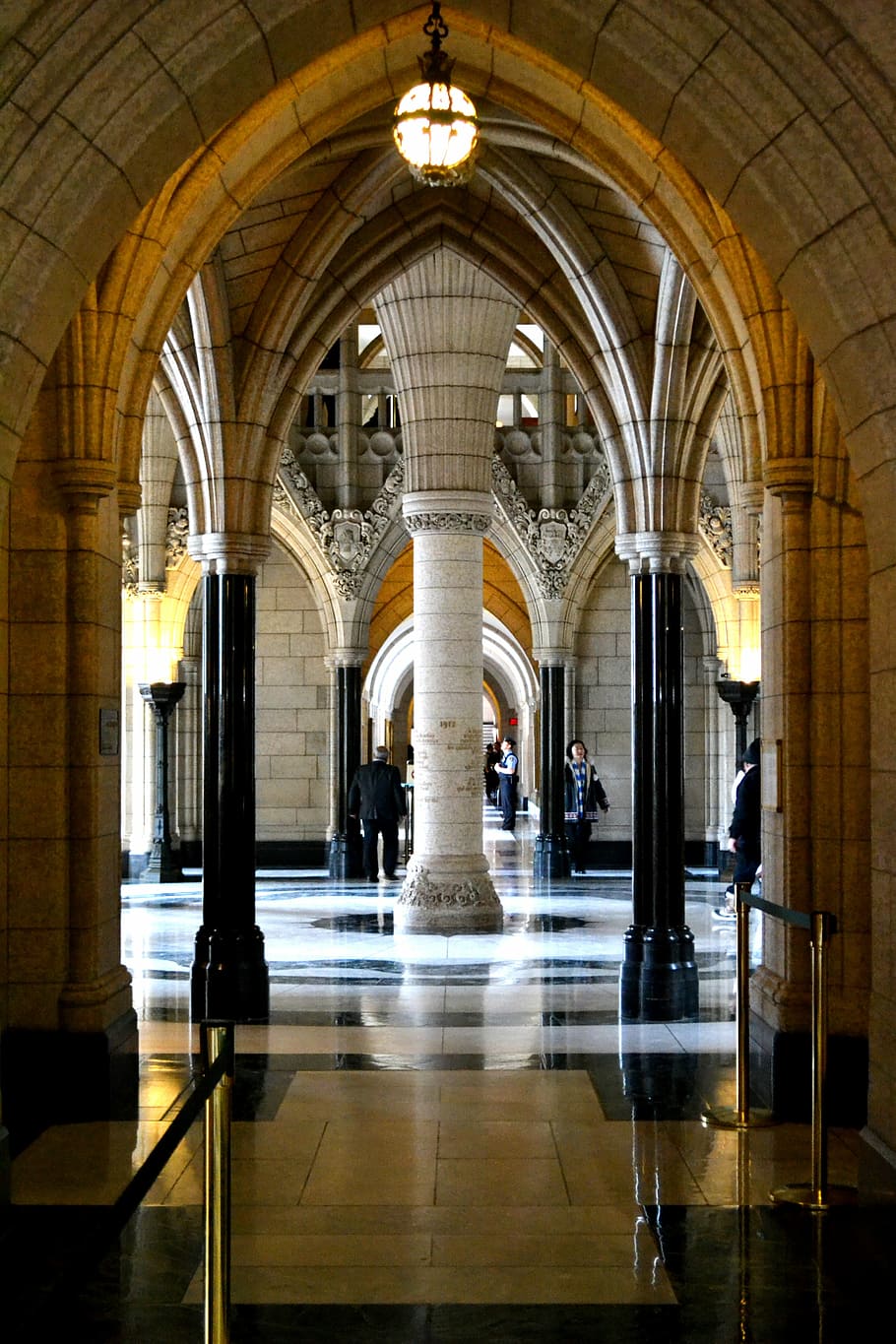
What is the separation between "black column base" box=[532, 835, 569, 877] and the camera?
59.6ft

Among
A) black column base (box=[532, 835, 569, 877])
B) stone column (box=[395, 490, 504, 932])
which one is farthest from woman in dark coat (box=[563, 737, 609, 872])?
stone column (box=[395, 490, 504, 932])

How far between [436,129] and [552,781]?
1362 centimetres

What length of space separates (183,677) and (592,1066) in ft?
43.3

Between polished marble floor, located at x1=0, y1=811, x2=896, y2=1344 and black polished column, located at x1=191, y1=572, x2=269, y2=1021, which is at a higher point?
black polished column, located at x1=191, y1=572, x2=269, y2=1021

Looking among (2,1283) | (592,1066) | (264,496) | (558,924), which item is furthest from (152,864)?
(2,1283)

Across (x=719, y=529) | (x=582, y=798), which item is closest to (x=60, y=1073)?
(x=582, y=798)

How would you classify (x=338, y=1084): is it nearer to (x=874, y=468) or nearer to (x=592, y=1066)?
(x=592, y=1066)

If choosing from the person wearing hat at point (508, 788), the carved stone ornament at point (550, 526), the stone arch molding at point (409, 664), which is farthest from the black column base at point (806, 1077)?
the person wearing hat at point (508, 788)

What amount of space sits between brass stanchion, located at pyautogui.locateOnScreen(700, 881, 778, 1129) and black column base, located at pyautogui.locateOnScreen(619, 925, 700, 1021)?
8.22 ft

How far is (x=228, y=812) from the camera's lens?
357 inches

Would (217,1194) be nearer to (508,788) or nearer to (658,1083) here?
(658,1083)

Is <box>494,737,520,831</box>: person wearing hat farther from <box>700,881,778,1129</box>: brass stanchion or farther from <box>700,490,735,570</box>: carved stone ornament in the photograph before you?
<box>700,881,778,1129</box>: brass stanchion

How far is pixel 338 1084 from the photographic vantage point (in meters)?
6.86

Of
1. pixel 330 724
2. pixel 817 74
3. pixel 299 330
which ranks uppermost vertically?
pixel 299 330
